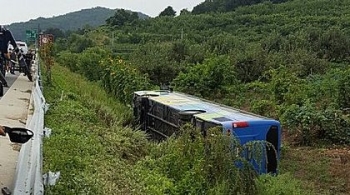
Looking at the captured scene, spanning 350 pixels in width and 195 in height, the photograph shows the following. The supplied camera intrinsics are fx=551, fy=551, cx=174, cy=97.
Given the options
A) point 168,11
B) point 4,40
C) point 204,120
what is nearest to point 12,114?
point 204,120

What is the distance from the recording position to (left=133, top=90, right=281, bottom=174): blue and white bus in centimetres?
962

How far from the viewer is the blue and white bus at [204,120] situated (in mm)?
9617

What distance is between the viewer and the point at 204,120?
10086 millimetres

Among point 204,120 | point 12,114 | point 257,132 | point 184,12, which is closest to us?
point 257,132

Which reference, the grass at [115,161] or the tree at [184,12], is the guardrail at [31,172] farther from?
the tree at [184,12]

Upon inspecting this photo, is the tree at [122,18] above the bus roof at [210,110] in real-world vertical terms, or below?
above

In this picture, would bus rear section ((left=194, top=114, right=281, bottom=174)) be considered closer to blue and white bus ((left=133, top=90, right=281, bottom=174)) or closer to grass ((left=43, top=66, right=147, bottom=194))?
blue and white bus ((left=133, top=90, right=281, bottom=174))

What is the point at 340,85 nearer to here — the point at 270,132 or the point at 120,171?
the point at 270,132

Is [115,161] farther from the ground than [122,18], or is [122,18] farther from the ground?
[122,18]

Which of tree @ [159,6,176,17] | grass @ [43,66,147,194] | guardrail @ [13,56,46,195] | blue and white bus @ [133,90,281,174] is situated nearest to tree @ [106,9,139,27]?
tree @ [159,6,176,17]

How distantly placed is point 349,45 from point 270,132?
22257 mm

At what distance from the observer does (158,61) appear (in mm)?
27750

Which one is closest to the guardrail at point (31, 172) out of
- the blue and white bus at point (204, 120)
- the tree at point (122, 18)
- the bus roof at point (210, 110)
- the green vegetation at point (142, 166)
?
the green vegetation at point (142, 166)

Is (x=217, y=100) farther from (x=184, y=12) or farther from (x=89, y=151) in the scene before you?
(x=184, y=12)
